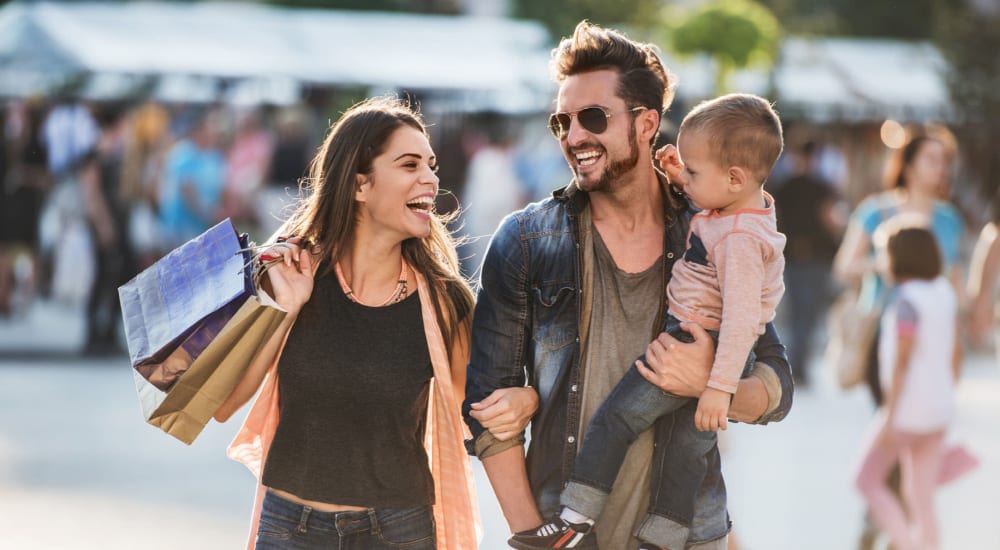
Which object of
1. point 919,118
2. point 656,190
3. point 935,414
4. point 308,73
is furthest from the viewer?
point 919,118

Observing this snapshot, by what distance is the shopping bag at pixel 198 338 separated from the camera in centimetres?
394

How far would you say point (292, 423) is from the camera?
13.6 ft

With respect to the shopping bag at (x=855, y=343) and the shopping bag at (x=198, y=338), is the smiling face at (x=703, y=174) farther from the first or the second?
the shopping bag at (x=855, y=343)

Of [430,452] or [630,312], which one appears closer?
[630,312]

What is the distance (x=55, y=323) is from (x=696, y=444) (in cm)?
1466

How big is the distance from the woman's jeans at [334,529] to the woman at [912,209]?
4.43m

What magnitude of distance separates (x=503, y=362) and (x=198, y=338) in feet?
2.64

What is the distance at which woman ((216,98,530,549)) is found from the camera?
4.07 meters

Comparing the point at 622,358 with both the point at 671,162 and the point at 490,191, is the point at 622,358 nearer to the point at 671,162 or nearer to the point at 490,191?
the point at 671,162

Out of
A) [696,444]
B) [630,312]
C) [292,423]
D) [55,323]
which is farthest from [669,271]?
[55,323]

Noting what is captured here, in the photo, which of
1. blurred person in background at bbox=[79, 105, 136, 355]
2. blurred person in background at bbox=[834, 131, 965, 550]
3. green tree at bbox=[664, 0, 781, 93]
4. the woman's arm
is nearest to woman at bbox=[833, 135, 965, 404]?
blurred person in background at bbox=[834, 131, 965, 550]

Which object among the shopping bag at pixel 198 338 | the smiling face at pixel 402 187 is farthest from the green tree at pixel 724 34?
the shopping bag at pixel 198 338

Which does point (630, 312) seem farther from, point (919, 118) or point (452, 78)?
point (919, 118)

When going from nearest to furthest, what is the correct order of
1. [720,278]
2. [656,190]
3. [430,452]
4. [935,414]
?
1. [720,278]
2. [656,190]
3. [430,452]
4. [935,414]
